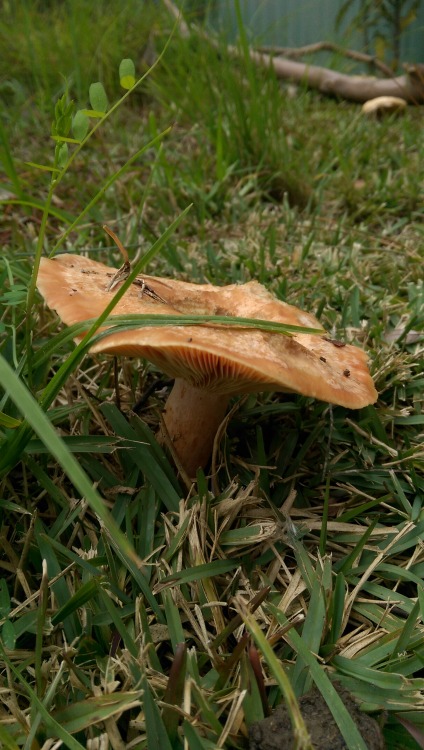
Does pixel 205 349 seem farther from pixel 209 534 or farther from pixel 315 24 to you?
pixel 315 24

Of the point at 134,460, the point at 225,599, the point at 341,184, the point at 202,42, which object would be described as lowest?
the point at 225,599

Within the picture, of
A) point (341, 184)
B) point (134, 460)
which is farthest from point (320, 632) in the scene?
point (341, 184)

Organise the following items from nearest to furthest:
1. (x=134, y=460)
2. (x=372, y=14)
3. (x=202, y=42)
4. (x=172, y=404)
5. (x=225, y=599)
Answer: (x=225, y=599), (x=134, y=460), (x=172, y=404), (x=202, y=42), (x=372, y=14)

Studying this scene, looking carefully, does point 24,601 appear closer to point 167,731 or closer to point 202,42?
point 167,731

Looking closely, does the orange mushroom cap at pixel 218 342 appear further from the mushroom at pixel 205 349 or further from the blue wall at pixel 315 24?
the blue wall at pixel 315 24

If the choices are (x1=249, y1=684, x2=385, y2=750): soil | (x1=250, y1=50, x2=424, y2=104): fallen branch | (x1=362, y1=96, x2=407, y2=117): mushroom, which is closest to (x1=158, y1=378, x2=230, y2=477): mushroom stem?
(x1=249, y1=684, x2=385, y2=750): soil

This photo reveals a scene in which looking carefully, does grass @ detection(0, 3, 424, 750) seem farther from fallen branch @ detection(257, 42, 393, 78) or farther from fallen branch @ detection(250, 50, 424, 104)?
fallen branch @ detection(257, 42, 393, 78)
